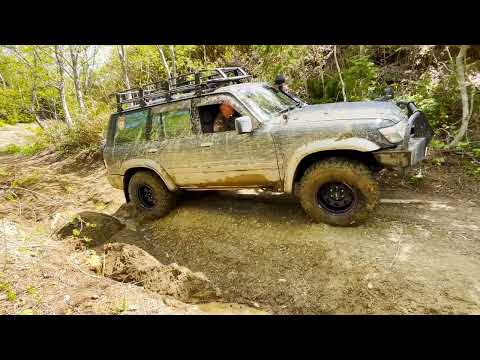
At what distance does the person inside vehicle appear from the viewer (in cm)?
430

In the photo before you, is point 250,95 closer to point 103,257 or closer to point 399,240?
point 399,240

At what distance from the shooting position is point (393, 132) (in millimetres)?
3432

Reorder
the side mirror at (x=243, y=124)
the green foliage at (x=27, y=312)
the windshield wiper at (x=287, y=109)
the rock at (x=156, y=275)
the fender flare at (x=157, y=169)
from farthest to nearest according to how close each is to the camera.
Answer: the fender flare at (x=157, y=169) < the windshield wiper at (x=287, y=109) < the side mirror at (x=243, y=124) < the rock at (x=156, y=275) < the green foliage at (x=27, y=312)

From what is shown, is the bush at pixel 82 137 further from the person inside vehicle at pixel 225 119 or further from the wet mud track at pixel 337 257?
the person inside vehicle at pixel 225 119

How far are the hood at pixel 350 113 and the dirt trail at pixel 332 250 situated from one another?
53.1 inches

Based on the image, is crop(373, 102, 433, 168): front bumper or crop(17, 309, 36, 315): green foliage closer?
crop(17, 309, 36, 315): green foliage

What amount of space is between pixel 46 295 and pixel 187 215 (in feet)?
8.34

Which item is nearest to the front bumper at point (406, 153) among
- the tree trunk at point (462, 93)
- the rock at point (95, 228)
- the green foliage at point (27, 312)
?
the tree trunk at point (462, 93)

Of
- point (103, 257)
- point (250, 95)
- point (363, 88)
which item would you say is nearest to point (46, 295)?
point (103, 257)

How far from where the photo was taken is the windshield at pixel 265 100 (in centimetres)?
423

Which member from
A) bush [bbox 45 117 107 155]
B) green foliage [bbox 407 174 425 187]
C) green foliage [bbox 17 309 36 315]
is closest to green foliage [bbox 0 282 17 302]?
green foliage [bbox 17 309 36 315]

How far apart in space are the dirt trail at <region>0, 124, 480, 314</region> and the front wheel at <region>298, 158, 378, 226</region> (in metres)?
0.18

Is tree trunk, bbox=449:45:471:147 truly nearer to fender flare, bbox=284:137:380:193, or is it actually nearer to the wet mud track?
the wet mud track
